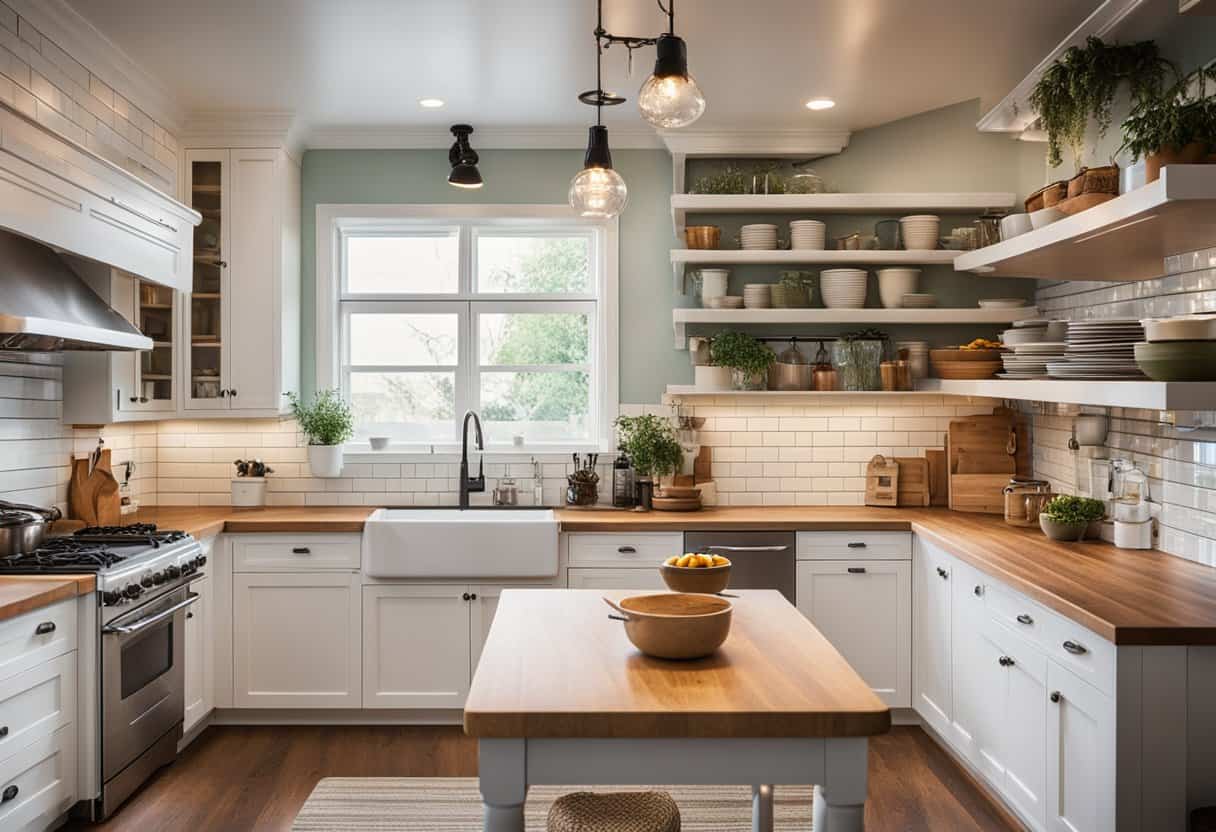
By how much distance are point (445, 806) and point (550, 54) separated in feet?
9.72

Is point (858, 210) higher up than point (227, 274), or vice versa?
point (858, 210)

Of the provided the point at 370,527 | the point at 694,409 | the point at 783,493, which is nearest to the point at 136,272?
the point at 370,527

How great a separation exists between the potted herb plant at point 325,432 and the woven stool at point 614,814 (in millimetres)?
2914

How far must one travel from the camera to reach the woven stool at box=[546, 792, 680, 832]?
7.39ft

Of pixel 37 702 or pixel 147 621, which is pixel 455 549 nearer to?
pixel 147 621

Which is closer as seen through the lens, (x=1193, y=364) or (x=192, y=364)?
(x=1193, y=364)

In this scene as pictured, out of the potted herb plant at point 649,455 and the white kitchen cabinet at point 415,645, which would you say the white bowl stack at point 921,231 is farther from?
the white kitchen cabinet at point 415,645

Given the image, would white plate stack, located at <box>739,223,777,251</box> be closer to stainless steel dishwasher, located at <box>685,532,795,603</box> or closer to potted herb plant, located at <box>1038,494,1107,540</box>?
stainless steel dishwasher, located at <box>685,532,795,603</box>

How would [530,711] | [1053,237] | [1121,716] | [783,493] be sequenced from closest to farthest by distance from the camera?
1. [530,711]
2. [1121,716]
3. [1053,237]
4. [783,493]

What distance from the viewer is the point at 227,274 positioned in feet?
15.6

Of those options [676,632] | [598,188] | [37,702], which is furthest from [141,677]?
[598,188]

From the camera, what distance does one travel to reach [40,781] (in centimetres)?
303

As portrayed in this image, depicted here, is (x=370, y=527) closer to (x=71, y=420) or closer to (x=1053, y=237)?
(x=71, y=420)

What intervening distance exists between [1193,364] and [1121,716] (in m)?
0.97
